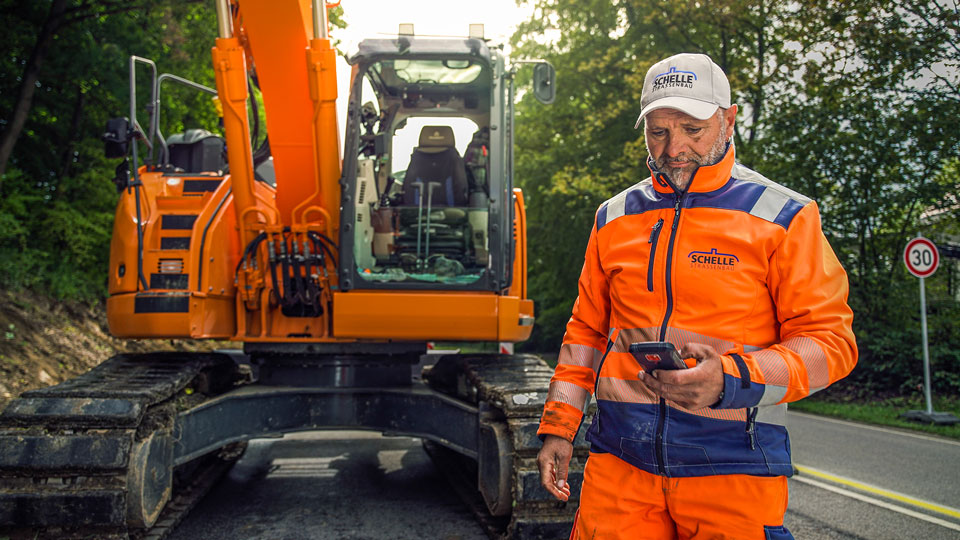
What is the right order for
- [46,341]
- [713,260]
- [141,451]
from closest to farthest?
1. [713,260]
2. [141,451]
3. [46,341]

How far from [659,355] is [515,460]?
9.88 ft

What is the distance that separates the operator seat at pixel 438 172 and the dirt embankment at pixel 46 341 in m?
Result: 4.03

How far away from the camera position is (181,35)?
13492 mm

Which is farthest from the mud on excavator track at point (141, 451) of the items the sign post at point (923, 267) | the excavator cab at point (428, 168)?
the sign post at point (923, 267)

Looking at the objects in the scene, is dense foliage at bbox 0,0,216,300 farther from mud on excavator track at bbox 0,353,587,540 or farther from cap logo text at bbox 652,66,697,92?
cap logo text at bbox 652,66,697,92

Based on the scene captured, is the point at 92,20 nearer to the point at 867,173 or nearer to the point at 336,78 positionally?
the point at 336,78

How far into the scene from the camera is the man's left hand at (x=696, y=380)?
2.05m

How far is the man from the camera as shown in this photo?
7.07 feet

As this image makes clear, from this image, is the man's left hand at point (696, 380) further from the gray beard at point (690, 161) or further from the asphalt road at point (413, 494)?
the asphalt road at point (413, 494)

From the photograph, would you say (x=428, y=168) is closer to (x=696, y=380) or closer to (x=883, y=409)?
(x=696, y=380)

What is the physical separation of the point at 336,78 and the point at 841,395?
11.7 metres

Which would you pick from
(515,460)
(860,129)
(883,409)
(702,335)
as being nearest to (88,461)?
(515,460)

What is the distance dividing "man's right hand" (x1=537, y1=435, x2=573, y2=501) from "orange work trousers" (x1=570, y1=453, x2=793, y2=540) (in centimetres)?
10

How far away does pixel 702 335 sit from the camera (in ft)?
7.59
